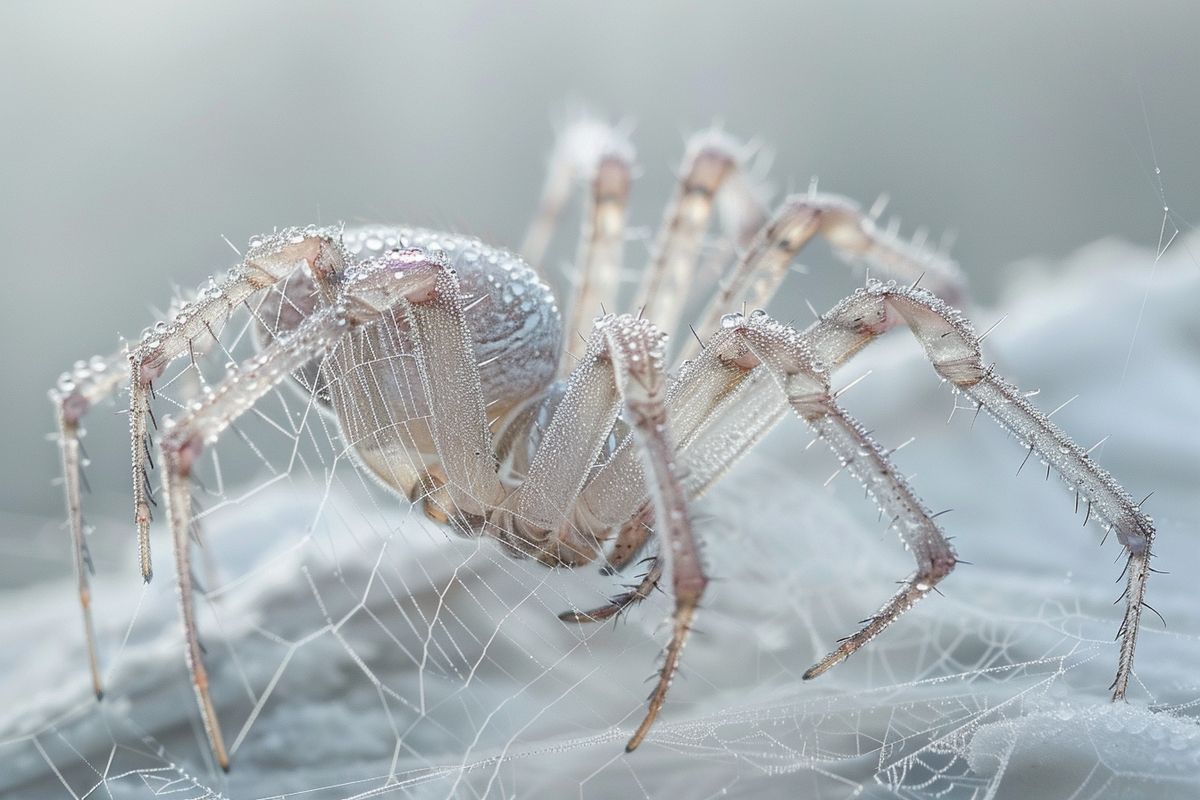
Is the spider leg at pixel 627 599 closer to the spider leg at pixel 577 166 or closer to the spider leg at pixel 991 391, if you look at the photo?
the spider leg at pixel 991 391

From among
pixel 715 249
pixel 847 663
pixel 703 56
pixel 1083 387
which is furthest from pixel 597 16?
pixel 847 663

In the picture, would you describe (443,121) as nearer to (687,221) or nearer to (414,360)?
(687,221)

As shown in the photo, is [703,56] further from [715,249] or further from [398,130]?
[715,249]

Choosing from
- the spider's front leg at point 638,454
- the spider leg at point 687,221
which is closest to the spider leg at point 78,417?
the spider's front leg at point 638,454

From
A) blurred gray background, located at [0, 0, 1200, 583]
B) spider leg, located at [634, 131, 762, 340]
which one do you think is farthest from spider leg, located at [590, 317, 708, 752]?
blurred gray background, located at [0, 0, 1200, 583]

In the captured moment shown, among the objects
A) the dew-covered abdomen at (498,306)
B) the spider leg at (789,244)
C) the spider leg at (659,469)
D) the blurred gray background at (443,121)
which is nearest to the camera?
the spider leg at (659,469)

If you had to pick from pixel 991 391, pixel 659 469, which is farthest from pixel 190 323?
pixel 991 391
